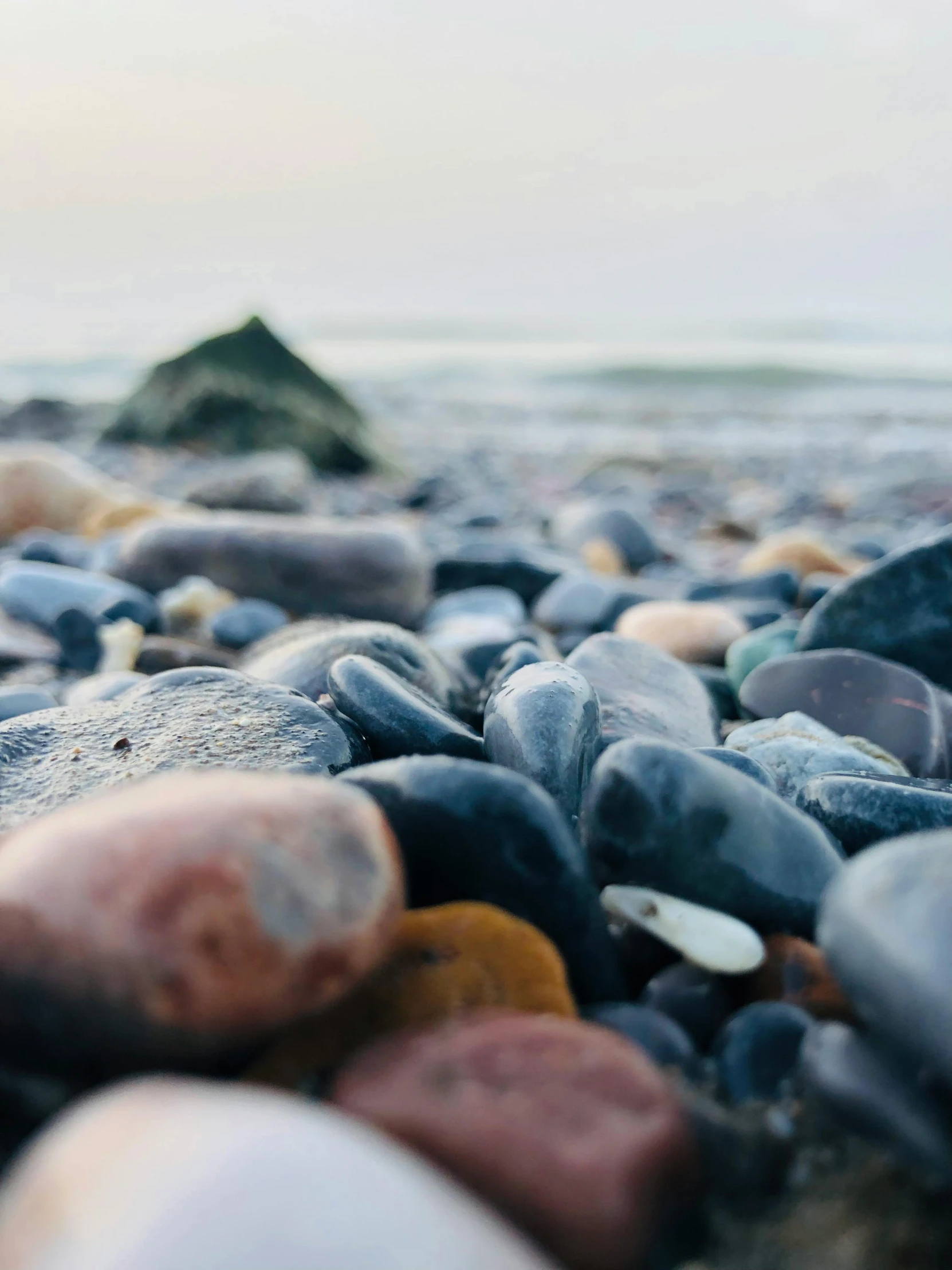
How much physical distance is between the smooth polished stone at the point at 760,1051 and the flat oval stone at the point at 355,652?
1016mm

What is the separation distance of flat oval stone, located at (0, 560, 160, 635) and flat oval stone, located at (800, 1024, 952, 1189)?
2257 mm

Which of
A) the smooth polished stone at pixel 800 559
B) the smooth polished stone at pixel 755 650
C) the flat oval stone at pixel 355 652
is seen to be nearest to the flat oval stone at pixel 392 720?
the flat oval stone at pixel 355 652

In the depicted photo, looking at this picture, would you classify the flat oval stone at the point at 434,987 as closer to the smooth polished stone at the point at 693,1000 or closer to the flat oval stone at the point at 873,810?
the smooth polished stone at the point at 693,1000

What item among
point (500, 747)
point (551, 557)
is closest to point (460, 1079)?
point (500, 747)

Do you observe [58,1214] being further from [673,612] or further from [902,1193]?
[673,612]

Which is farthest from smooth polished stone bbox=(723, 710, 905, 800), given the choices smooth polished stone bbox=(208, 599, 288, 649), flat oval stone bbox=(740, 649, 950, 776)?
smooth polished stone bbox=(208, 599, 288, 649)

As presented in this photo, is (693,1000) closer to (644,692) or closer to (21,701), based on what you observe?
(644,692)

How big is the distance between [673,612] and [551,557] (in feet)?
3.49

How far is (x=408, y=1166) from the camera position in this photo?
2.31ft

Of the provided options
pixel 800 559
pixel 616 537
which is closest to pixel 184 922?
pixel 800 559

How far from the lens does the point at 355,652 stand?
1.89 m

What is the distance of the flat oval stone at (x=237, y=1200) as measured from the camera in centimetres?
64

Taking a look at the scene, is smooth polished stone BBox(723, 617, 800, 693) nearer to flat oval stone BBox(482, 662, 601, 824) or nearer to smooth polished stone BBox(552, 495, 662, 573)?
flat oval stone BBox(482, 662, 601, 824)

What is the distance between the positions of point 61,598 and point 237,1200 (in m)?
2.49
